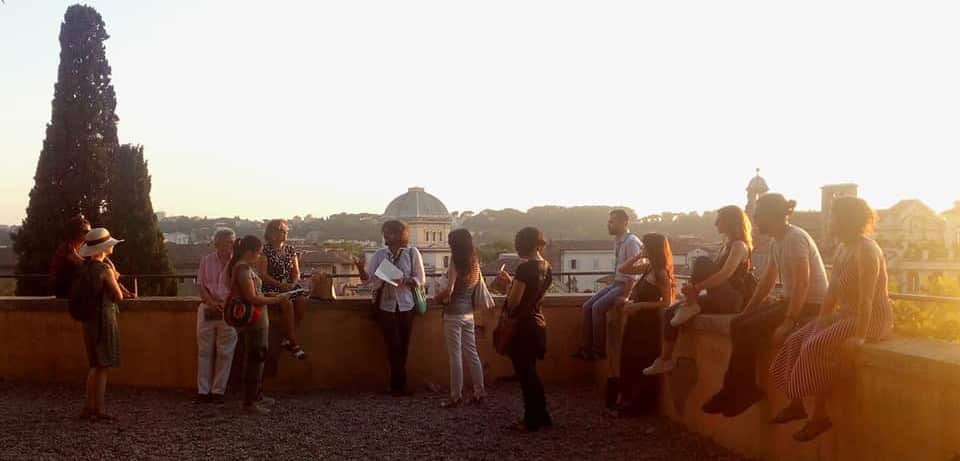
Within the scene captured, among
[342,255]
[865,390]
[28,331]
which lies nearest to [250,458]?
[865,390]

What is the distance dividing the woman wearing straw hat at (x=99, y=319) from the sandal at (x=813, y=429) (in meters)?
5.24

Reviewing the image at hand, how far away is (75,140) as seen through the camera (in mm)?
35281

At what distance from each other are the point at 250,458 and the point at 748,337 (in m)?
3.42

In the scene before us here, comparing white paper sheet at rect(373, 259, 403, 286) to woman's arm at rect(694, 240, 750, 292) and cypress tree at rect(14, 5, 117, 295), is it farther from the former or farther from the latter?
cypress tree at rect(14, 5, 117, 295)

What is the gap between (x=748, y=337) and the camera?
17.3 feet

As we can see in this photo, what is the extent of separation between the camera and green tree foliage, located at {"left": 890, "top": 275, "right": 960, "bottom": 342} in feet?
15.6

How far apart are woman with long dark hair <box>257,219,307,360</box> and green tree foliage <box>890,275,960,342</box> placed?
5.13 meters

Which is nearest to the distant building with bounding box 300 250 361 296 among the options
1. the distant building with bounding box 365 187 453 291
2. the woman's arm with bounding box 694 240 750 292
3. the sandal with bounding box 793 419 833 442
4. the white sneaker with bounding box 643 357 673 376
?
the white sneaker with bounding box 643 357 673 376

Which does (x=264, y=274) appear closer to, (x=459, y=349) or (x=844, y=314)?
(x=459, y=349)

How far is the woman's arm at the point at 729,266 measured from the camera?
20.0 feet

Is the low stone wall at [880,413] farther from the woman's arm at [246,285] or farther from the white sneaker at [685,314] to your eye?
the woman's arm at [246,285]

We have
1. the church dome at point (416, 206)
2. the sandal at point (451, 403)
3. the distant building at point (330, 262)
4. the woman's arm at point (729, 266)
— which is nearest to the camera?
the woman's arm at point (729, 266)

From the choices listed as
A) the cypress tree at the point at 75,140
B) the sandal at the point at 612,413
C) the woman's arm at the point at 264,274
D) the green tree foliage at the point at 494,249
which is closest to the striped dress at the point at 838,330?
the sandal at the point at 612,413

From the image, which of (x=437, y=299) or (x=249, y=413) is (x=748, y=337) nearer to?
(x=437, y=299)
